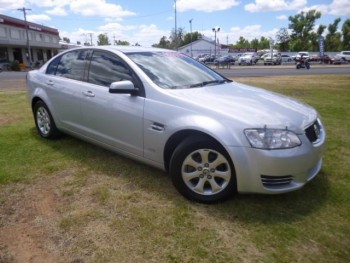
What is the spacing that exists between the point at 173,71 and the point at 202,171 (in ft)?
4.58

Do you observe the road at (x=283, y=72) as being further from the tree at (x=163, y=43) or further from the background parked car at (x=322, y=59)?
the tree at (x=163, y=43)

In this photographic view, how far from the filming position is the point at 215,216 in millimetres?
3227

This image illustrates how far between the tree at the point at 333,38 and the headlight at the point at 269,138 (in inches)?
3266

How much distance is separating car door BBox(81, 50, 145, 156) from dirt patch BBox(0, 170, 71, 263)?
77cm

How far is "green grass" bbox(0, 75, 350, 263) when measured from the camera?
2721 millimetres

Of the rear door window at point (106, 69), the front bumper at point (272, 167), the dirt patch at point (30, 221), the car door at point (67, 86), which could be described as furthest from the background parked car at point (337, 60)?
the dirt patch at point (30, 221)

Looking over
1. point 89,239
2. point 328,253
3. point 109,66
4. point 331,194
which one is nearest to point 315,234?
point 328,253

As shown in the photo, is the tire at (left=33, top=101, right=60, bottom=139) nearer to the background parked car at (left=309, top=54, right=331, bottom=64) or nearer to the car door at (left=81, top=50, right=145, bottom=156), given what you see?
the car door at (left=81, top=50, right=145, bottom=156)

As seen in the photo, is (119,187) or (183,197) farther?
(119,187)

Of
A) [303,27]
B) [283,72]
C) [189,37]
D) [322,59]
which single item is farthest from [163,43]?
[283,72]

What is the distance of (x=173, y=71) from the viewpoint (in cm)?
421

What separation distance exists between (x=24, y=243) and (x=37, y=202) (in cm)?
72

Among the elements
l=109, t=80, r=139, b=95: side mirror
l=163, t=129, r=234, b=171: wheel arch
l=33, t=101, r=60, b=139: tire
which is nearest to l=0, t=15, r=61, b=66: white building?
l=33, t=101, r=60, b=139: tire

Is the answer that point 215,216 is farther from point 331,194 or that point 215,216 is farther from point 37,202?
point 37,202
